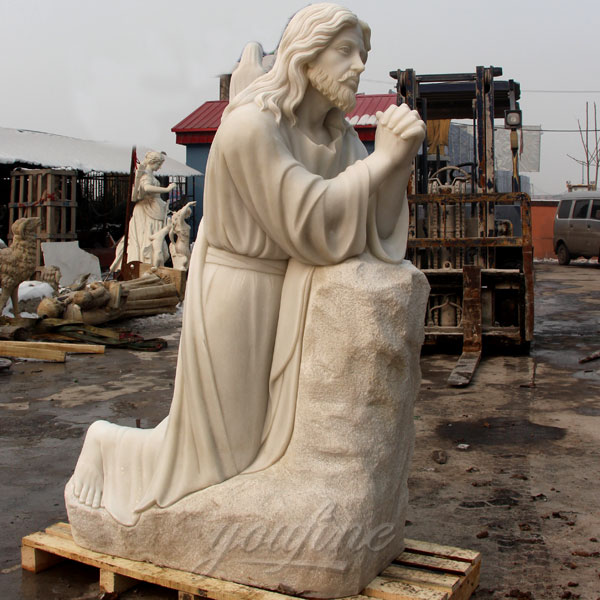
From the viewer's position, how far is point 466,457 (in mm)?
5270

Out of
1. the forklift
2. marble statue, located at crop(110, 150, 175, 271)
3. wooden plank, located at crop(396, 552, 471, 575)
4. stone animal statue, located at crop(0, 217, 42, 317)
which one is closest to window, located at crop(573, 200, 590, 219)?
marble statue, located at crop(110, 150, 175, 271)

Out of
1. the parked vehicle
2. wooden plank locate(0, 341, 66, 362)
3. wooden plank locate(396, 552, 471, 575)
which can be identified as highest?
the parked vehicle

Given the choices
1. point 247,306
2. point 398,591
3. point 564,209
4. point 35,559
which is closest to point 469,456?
point 398,591

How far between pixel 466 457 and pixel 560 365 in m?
3.44

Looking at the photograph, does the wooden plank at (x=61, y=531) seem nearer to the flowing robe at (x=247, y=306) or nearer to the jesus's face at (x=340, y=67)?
the flowing robe at (x=247, y=306)

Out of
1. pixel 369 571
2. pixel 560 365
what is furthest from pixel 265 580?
pixel 560 365

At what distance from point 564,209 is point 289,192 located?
18.8m

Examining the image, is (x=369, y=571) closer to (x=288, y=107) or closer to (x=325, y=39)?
(x=288, y=107)

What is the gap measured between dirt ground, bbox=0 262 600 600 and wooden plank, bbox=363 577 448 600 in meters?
0.49

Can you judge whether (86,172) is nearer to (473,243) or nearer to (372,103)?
(372,103)

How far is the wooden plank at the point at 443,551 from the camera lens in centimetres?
335

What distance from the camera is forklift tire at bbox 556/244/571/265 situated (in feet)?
68.3

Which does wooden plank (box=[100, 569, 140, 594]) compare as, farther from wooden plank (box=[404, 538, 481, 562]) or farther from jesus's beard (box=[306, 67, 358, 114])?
jesus's beard (box=[306, 67, 358, 114])

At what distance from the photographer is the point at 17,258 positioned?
9.62m
